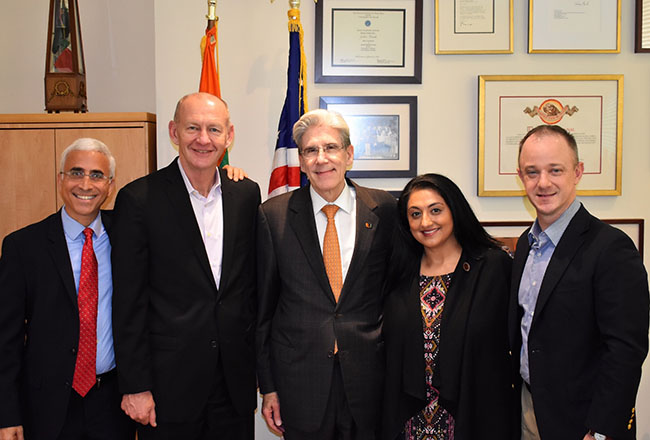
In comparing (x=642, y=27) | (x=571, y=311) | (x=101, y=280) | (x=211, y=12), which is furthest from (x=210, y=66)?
(x=642, y=27)

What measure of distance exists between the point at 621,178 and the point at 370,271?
198cm

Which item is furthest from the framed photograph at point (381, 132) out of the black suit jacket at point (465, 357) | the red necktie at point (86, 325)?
the red necktie at point (86, 325)

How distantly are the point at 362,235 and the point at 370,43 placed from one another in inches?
60.5

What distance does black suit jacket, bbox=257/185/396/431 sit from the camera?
6.38 ft

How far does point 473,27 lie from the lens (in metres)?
3.07

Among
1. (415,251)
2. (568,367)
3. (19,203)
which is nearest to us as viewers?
(568,367)

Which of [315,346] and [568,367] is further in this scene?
[315,346]

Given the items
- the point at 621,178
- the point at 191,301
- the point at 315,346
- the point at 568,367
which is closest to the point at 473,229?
the point at 568,367

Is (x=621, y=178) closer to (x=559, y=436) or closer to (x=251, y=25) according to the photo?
(x=559, y=436)

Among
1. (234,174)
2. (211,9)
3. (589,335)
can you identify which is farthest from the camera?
(211,9)

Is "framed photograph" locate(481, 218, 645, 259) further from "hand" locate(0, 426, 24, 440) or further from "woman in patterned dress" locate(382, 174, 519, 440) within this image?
"hand" locate(0, 426, 24, 440)

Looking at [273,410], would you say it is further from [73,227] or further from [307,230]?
[73,227]

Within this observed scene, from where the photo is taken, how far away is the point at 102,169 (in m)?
2.04

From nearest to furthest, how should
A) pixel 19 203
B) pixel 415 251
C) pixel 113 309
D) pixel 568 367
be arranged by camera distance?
pixel 568 367 < pixel 113 309 < pixel 415 251 < pixel 19 203
